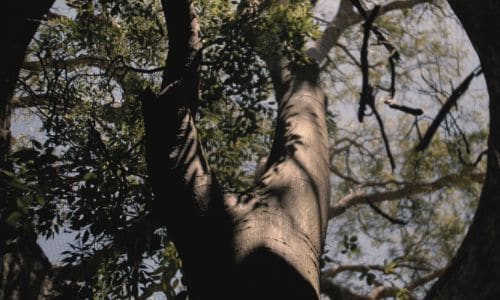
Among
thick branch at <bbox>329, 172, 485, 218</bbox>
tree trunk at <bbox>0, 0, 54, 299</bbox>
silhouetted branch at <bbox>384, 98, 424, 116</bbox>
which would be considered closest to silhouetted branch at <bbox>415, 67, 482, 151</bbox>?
silhouetted branch at <bbox>384, 98, 424, 116</bbox>

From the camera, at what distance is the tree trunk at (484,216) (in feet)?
3.75

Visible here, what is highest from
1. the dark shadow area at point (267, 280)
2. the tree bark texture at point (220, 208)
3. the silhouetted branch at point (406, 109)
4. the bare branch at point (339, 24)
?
the bare branch at point (339, 24)

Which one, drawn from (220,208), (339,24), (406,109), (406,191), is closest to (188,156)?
(220,208)

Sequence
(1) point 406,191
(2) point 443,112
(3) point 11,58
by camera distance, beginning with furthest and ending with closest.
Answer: (1) point 406,191
(3) point 11,58
(2) point 443,112

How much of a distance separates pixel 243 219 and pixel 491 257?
67 cm

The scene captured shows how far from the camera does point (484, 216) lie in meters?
1.25

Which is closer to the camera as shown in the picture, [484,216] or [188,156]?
[484,216]

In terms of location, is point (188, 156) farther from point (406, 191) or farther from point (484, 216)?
point (406, 191)

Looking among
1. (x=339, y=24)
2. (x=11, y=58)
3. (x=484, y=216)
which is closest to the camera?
(x=484, y=216)

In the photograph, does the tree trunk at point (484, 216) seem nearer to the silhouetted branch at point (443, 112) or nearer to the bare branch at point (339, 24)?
the silhouetted branch at point (443, 112)

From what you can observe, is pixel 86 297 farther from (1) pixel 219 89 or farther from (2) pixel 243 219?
(1) pixel 219 89

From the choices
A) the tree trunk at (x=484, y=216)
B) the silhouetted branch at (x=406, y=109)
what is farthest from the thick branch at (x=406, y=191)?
the tree trunk at (x=484, y=216)

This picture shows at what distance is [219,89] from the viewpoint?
2938mm

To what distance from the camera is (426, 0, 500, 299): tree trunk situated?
45.0 inches
